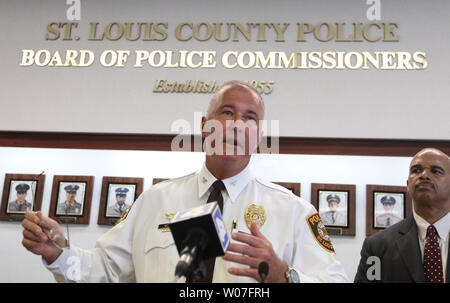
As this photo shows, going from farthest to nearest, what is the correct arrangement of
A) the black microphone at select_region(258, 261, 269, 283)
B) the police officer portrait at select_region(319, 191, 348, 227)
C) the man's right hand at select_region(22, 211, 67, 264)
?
the police officer portrait at select_region(319, 191, 348, 227) → the man's right hand at select_region(22, 211, 67, 264) → the black microphone at select_region(258, 261, 269, 283)

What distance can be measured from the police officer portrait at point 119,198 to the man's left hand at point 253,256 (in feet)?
8.55

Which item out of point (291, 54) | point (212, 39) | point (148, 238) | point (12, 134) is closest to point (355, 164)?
point (291, 54)

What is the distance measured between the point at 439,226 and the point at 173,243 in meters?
1.71

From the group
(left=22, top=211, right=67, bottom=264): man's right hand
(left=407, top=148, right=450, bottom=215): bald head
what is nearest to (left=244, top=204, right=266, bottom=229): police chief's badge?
(left=22, top=211, right=67, bottom=264): man's right hand

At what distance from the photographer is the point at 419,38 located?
3506mm

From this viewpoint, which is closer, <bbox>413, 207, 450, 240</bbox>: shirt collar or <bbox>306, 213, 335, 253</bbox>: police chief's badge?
<bbox>306, 213, 335, 253</bbox>: police chief's badge

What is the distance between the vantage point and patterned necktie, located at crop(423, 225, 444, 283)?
2.29 metres

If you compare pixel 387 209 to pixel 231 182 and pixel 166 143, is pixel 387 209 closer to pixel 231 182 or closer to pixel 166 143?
pixel 166 143

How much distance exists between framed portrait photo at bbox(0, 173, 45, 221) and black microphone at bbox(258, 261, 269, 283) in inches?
125

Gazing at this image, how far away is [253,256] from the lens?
1.18 meters

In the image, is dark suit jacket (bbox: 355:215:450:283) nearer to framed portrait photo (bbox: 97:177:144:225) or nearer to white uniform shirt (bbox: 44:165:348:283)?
white uniform shirt (bbox: 44:165:348:283)

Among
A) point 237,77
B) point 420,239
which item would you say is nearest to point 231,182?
point 420,239
